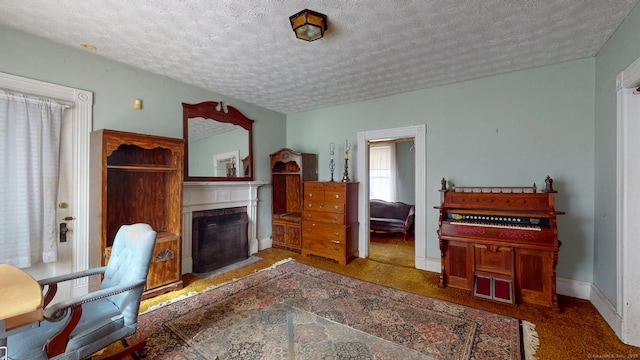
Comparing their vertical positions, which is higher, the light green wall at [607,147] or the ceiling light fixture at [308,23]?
the ceiling light fixture at [308,23]

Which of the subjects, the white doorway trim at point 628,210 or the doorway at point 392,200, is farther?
the doorway at point 392,200

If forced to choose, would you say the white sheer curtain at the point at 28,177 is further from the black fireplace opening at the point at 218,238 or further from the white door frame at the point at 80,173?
the black fireplace opening at the point at 218,238

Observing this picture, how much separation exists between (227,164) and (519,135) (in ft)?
12.4

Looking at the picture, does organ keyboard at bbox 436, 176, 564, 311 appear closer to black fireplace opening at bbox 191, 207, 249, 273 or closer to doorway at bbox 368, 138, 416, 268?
doorway at bbox 368, 138, 416, 268

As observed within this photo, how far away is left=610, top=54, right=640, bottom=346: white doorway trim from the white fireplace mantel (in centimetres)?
397

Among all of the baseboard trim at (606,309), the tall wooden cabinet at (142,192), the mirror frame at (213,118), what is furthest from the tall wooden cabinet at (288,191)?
the baseboard trim at (606,309)

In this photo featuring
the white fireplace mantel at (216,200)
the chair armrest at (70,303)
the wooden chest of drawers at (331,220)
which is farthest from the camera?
the wooden chest of drawers at (331,220)

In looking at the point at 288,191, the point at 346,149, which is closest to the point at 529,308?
the point at 346,149

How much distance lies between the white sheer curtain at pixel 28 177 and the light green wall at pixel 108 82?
0.29 meters

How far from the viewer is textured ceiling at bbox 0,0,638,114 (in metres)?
1.83

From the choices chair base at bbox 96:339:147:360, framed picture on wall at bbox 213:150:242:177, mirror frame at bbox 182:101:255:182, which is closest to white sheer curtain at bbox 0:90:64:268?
mirror frame at bbox 182:101:255:182

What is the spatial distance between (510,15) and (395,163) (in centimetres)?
460

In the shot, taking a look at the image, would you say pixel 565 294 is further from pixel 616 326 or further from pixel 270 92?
pixel 270 92

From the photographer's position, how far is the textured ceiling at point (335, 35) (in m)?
1.83
